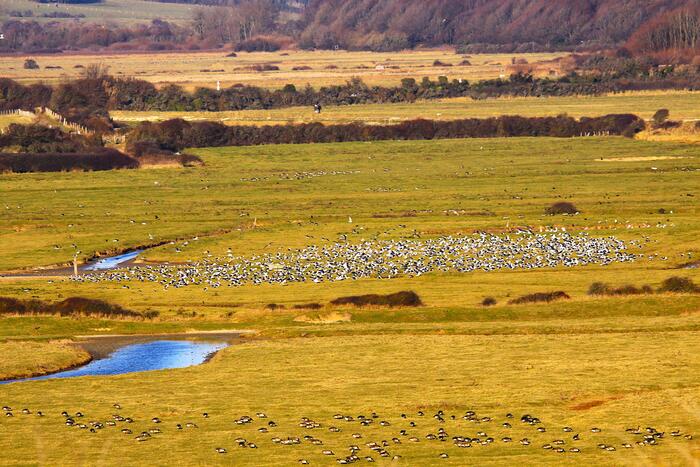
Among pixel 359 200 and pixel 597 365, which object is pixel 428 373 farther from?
pixel 359 200

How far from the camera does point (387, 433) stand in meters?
32.8

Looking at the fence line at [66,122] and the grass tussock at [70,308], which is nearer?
the grass tussock at [70,308]

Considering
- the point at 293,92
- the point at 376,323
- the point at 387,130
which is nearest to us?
the point at 376,323

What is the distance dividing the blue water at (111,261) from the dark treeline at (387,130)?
56284 millimetres

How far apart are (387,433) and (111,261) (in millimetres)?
38466

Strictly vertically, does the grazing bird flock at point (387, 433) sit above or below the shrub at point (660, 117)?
above

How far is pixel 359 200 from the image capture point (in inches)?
3450

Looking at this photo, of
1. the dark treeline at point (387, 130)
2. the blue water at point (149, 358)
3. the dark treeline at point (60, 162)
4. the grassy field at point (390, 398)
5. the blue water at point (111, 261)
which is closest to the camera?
the grassy field at point (390, 398)

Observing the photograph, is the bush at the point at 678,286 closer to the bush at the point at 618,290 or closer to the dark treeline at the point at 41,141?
the bush at the point at 618,290

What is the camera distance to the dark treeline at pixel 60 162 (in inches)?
4353

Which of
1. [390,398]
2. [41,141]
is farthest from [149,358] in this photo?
[41,141]

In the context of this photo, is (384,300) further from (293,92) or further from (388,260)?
(293,92)

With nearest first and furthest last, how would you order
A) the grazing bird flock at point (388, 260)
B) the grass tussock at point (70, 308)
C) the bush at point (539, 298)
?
the grass tussock at point (70, 308) < the bush at point (539, 298) < the grazing bird flock at point (388, 260)

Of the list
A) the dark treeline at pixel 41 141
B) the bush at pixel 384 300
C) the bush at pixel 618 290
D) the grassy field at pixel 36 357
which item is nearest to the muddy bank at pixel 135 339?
the grassy field at pixel 36 357
